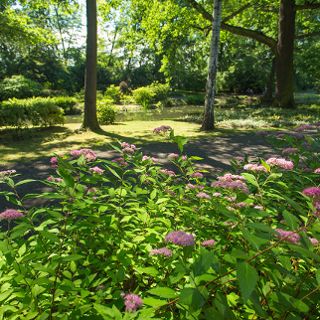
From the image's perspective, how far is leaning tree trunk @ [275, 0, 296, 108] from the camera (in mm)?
19766

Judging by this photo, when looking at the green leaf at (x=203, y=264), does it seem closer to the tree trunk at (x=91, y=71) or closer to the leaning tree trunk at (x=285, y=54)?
the tree trunk at (x=91, y=71)

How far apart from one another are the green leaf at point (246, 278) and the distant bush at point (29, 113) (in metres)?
13.9

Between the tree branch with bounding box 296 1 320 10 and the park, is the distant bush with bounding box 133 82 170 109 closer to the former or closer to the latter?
the park

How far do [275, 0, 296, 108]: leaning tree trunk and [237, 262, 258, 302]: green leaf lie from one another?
70.9 ft

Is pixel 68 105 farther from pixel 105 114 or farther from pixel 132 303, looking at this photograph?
pixel 132 303

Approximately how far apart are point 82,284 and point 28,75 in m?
41.1

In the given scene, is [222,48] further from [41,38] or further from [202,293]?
[202,293]

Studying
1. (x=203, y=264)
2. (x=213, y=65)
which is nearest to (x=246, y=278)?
(x=203, y=264)

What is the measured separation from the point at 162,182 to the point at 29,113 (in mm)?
12323

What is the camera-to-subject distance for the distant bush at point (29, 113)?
43.7ft

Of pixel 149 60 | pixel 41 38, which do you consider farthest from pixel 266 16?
pixel 149 60

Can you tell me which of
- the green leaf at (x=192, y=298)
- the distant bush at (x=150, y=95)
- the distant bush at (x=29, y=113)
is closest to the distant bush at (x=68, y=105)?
the distant bush at (x=150, y=95)

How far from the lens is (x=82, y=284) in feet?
6.33

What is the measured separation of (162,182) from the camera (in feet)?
10.9
